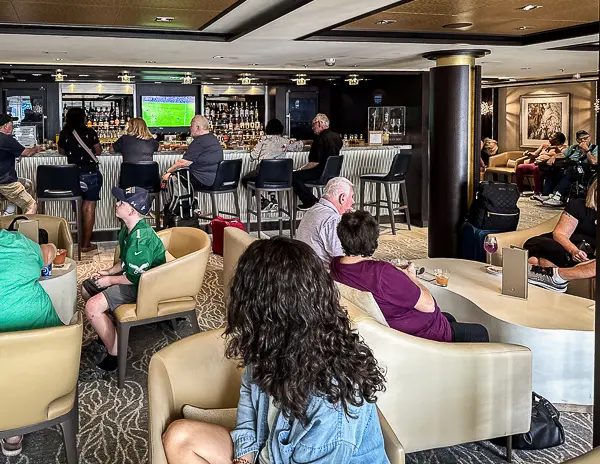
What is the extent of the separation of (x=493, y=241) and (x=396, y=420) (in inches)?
92.4

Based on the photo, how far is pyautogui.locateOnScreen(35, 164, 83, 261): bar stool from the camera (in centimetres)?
806

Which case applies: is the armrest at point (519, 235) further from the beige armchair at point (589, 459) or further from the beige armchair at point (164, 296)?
the beige armchair at point (589, 459)

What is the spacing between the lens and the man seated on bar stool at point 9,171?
25.5 ft

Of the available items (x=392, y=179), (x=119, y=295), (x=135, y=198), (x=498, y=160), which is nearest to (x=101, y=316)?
(x=119, y=295)

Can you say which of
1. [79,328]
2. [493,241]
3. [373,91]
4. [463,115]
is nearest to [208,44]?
[463,115]

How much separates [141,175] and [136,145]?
0.39 metres

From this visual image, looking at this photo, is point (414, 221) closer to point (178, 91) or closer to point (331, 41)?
point (331, 41)

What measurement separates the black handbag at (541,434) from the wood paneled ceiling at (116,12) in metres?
3.41

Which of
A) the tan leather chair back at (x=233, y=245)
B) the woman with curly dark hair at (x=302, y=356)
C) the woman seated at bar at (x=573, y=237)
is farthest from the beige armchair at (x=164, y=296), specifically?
the woman seated at bar at (x=573, y=237)

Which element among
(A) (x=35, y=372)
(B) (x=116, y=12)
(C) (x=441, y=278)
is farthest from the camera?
(B) (x=116, y=12)

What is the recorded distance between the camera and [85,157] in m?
8.67

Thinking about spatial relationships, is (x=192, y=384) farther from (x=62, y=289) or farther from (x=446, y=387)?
(x=62, y=289)

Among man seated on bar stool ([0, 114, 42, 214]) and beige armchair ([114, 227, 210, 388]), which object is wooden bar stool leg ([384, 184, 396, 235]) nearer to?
man seated on bar stool ([0, 114, 42, 214])

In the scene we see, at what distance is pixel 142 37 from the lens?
676cm
